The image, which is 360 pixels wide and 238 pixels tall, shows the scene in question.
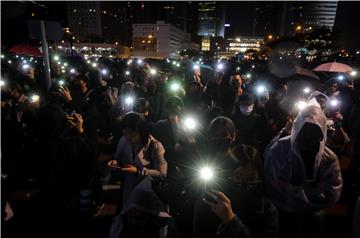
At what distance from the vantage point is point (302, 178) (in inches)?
127

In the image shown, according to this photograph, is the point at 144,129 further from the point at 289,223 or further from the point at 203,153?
the point at 289,223

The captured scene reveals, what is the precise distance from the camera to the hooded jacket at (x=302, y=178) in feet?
10.2

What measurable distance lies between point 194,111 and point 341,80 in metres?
5.68

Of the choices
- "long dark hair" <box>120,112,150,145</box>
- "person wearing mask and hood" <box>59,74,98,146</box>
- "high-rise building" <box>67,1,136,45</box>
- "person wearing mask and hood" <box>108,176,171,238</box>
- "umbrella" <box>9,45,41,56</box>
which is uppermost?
"high-rise building" <box>67,1,136,45</box>

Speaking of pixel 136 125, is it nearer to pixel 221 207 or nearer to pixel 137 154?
pixel 137 154

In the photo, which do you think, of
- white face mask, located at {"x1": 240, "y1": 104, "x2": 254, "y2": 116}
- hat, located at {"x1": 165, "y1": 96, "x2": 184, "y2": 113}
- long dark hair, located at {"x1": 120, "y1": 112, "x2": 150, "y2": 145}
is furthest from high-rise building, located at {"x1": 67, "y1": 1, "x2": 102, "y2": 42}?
long dark hair, located at {"x1": 120, "y1": 112, "x2": 150, "y2": 145}

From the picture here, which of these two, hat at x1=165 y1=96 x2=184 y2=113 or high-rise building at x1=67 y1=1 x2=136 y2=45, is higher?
high-rise building at x1=67 y1=1 x2=136 y2=45

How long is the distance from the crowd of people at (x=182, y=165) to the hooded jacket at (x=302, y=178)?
0.04 ft

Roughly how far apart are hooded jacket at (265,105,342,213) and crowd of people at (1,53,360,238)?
0.4 inches

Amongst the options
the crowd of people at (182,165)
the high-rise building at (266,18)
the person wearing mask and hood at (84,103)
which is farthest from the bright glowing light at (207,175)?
the high-rise building at (266,18)

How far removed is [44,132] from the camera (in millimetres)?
5645

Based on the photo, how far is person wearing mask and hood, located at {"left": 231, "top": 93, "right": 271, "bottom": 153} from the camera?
567 cm

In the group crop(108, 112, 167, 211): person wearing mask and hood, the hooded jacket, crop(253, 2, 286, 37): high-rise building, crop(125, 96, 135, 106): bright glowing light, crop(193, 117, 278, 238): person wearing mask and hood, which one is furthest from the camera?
crop(253, 2, 286, 37): high-rise building

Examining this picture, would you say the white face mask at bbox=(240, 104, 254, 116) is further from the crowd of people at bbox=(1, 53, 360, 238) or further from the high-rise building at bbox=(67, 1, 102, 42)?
the high-rise building at bbox=(67, 1, 102, 42)
